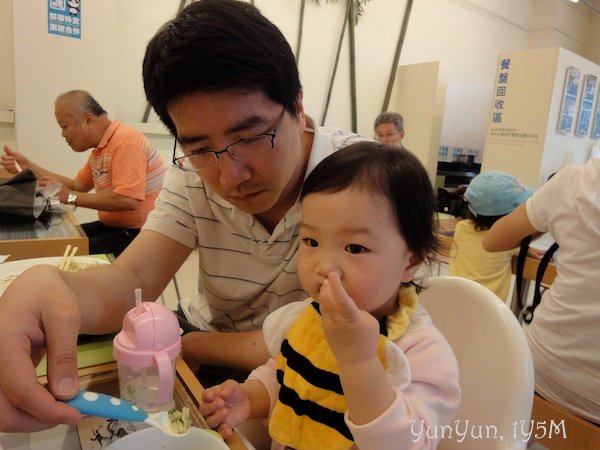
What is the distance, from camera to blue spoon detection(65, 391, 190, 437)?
56cm

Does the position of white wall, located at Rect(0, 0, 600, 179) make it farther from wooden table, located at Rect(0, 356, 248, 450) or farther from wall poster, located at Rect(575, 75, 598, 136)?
wooden table, located at Rect(0, 356, 248, 450)

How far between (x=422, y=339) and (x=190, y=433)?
41 centimetres

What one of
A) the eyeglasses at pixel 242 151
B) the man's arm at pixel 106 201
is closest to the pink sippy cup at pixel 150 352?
the eyeglasses at pixel 242 151

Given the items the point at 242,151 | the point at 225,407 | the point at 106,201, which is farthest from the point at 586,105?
the point at 225,407

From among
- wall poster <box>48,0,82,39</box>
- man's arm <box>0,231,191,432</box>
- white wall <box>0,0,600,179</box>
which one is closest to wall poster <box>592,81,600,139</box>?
white wall <box>0,0,600,179</box>

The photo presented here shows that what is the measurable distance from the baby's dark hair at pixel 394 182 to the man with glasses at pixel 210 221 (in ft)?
0.54

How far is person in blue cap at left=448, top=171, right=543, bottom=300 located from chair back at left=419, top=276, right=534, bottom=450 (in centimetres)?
109

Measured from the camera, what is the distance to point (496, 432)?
2.71ft

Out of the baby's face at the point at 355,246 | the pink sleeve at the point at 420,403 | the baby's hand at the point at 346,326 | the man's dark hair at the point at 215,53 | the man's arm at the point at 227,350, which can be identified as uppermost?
the man's dark hair at the point at 215,53

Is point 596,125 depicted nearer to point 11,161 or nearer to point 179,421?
point 11,161

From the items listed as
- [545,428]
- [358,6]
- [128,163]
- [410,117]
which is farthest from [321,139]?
[410,117]

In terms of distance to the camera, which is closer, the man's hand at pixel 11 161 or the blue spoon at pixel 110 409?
the blue spoon at pixel 110 409

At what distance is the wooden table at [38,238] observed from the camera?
1.48 metres

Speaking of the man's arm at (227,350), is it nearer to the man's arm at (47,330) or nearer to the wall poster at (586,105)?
the man's arm at (47,330)
